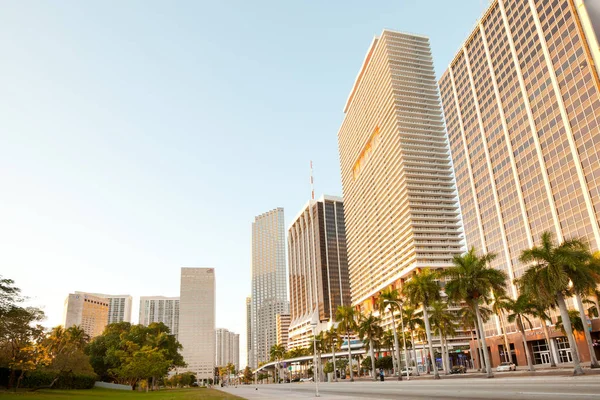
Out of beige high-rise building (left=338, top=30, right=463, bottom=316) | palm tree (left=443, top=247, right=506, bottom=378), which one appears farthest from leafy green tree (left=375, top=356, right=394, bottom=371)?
palm tree (left=443, top=247, right=506, bottom=378)

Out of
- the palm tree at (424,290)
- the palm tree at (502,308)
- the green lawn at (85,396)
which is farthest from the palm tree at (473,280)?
the green lawn at (85,396)

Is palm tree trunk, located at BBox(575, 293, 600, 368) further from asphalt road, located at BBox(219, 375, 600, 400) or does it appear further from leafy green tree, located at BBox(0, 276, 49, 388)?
leafy green tree, located at BBox(0, 276, 49, 388)

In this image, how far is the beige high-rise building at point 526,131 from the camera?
3319 inches

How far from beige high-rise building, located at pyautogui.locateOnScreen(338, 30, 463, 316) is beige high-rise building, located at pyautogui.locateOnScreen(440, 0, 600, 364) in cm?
1900

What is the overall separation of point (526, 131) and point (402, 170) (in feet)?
174

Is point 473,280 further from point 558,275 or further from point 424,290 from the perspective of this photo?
point 424,290

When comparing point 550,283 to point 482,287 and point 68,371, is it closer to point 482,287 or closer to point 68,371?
point 482,287

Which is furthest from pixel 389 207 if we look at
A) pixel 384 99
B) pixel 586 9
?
pixel 586 9

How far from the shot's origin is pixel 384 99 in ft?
550

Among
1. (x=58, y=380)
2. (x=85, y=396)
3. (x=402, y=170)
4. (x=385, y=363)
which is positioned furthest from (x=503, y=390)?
(x=402, y=170)

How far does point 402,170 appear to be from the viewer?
495 ft

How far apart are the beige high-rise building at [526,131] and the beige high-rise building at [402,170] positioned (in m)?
19.0

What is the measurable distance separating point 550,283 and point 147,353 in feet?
229

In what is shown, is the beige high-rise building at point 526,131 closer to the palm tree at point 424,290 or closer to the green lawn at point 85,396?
the palm tree at point 424,290
